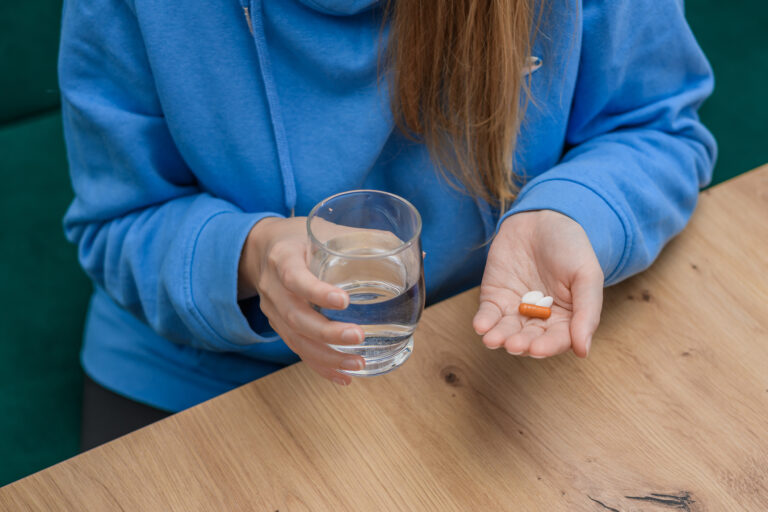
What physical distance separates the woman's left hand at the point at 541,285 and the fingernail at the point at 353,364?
11cm

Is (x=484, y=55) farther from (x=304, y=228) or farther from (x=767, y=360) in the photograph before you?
(x=767, y=360)

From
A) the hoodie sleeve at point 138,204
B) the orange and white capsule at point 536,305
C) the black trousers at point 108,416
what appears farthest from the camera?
the black trousers at point 108,416

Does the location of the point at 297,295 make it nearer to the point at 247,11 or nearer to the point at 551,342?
the point at 551,342

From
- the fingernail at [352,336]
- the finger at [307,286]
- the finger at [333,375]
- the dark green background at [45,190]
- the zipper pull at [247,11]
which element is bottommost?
the dark green background at [45,190]

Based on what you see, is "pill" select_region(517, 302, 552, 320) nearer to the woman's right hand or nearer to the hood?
the woman's right hand

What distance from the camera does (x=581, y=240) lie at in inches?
25.5

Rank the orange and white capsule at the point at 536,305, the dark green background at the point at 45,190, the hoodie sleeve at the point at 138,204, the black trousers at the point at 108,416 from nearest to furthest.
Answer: the orange and white capsule at the point at 536,305 < the hoodie sleeve at the point at 138,204 < the black trousers at the point at 108,416 < the dark green background at the point at 45,190

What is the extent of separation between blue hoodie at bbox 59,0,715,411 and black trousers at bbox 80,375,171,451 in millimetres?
25

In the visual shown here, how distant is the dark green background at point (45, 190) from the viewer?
1.06m

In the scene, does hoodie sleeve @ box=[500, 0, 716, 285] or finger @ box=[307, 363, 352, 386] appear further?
hoodie sleeve @ box=[500, 0, 716, 285]

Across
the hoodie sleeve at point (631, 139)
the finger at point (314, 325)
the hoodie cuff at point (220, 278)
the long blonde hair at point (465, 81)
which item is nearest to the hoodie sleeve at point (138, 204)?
the hoodie cuff at point (220, 278)

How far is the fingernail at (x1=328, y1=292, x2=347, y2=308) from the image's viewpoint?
509 mm

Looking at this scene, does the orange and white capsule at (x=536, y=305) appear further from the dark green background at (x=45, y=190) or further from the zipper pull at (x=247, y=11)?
the dark green background at (x=45, y=190)

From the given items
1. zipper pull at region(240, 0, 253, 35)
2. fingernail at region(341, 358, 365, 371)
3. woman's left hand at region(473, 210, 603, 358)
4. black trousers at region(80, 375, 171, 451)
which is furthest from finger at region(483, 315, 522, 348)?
black trousers at region(80, 375, 171, 451)
